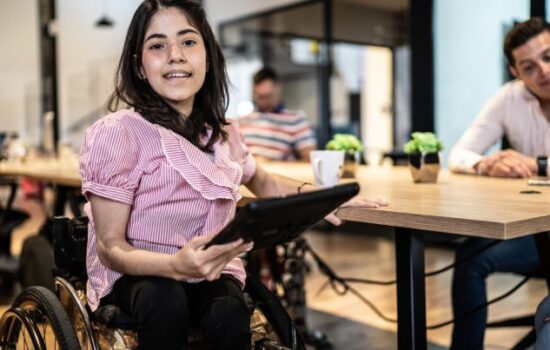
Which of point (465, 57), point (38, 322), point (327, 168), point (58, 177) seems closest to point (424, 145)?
point (327, 168)

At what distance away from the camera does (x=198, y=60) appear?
137 centimetres

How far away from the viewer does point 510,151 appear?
2.01m

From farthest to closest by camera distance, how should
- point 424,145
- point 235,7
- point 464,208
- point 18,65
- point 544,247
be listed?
point 18,65 < point 235,7 < point 424,145 < point 544,247 < point 464,208

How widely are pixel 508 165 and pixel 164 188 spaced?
1.13 meters

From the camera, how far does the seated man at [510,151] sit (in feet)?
6.37

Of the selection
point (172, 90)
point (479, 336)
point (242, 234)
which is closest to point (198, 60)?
point (172, 90)

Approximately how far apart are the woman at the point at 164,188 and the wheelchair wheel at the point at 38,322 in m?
0.09

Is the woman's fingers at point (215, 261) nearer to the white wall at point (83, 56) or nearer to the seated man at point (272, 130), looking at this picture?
the seated man at point (272, 130)

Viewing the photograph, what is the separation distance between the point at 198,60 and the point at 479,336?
1209 mm

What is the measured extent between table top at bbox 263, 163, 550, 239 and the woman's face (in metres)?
0.42

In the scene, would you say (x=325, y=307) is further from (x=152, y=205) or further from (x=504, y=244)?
(x=152, y=205)

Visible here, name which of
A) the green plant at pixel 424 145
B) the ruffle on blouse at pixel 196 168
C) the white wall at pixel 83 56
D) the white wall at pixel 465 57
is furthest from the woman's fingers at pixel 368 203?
the white wall at pixel 83 56

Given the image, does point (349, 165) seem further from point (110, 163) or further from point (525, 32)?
point (110, 163)

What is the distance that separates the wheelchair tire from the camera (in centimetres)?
129
